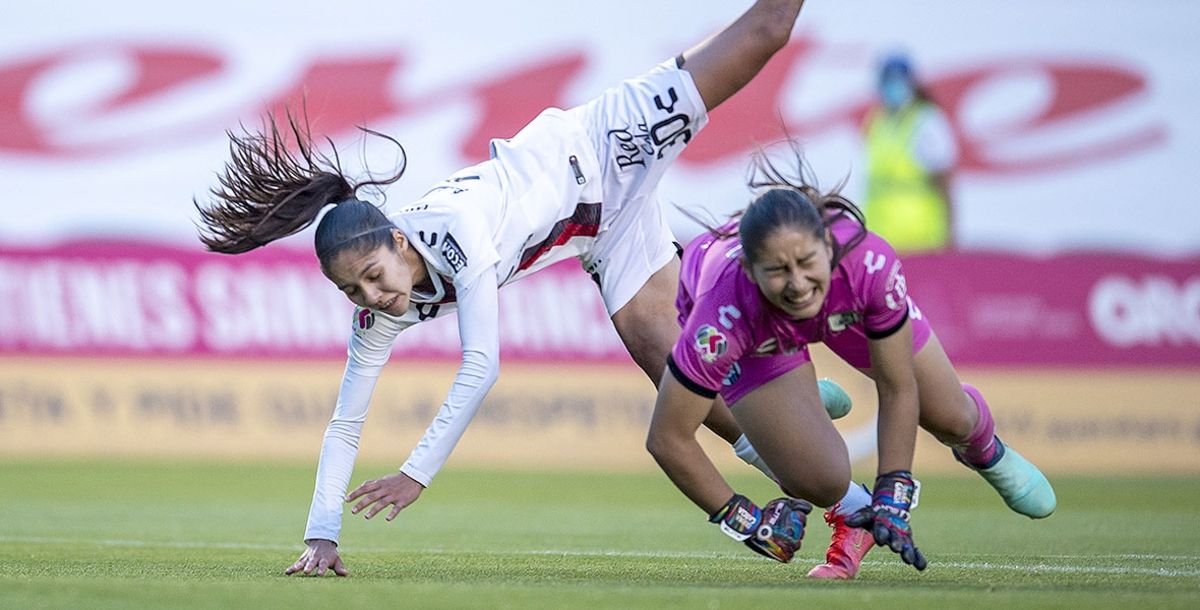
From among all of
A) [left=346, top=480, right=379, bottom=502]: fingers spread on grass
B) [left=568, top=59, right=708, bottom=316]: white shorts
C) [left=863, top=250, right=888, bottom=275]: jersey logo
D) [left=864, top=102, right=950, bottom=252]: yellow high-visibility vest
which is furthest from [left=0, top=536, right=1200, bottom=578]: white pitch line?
[left=864, top=102, right=950, bottom=252]: yellow high-visibility vest

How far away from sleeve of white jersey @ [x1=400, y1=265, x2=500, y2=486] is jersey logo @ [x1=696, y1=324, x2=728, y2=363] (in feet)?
2.45

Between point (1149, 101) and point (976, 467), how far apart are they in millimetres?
14169

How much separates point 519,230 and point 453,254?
517 millimetres

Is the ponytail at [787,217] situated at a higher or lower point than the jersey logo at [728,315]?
higher

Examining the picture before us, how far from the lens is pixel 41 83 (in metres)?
19.5

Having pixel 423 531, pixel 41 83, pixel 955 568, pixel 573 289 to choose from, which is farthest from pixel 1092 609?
pixel 41 83

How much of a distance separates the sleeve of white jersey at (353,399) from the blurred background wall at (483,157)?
7.76 metres

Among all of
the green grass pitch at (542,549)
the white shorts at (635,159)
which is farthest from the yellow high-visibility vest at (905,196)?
the white shorts at (635,159)

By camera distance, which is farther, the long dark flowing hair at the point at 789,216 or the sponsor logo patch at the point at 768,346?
the sponsor logo patch at the point at 768,346

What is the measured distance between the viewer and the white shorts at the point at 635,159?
24.0 feet

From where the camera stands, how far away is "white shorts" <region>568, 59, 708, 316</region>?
7316mm

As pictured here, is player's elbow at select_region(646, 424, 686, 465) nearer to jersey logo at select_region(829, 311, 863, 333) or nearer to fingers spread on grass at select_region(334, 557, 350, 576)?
jersey logo at select_region(829, 311, 863, 333)

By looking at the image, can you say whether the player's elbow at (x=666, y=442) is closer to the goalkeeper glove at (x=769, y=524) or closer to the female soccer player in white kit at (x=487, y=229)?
the goalkeeper glove at (x=769, y=524)

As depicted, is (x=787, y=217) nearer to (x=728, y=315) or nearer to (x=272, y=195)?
(x=728, y=315)
